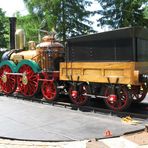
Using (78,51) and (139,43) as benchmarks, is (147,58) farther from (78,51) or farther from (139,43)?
(78,51)

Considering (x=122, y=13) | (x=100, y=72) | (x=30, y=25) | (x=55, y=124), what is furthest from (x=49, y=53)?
(x=30, y=25)

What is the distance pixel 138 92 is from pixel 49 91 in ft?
9.88

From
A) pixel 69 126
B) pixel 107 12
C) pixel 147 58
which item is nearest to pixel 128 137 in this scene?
pixel 69 126

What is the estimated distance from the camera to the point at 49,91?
11930mm

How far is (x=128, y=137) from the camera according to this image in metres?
7.58

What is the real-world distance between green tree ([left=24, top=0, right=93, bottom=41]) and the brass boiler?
17.1 metres

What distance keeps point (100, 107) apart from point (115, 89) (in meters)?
1.02

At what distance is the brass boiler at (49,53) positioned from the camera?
12.0 m

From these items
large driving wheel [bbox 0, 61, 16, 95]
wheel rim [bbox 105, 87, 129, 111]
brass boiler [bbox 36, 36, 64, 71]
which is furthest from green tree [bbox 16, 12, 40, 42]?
wheel rim [bbox 105, 87, 129, 111]

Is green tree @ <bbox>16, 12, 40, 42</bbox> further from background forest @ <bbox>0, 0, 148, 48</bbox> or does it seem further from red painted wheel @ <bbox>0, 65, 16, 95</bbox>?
red painted wheel @ <bbox>0, 65, 16, 95</bbox>

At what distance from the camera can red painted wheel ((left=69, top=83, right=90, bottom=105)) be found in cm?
1062

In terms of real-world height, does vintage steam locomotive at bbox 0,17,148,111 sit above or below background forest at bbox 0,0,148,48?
below

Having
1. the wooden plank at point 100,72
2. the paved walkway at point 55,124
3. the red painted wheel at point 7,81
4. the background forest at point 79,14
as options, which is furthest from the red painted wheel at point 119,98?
the background forest at point 79,14

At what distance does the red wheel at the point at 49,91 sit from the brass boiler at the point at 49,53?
495 mm
